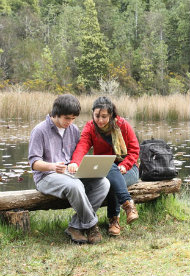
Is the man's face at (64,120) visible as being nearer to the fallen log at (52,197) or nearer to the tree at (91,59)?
the fallen log at (52,197)

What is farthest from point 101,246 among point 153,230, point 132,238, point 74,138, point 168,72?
point 168,72

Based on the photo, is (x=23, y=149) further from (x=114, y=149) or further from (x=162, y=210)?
(x=114, y=149)

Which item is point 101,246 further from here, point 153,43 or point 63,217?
point 153,43

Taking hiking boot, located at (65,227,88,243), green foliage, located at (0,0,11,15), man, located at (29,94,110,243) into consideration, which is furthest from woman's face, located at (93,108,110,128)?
green foliage, located at (0,0,11,15)

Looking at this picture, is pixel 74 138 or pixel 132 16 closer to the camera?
pixel 74 138

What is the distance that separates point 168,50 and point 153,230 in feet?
138

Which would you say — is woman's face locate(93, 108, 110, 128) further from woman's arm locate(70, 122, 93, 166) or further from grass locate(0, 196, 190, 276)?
grass locate(0, 196, 190, 276)

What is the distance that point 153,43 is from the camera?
142 ft

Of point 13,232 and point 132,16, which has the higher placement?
point 132,16

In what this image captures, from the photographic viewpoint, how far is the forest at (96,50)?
37562 millimetres

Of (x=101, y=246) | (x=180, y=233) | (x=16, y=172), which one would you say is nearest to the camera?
(x=101, y=246)

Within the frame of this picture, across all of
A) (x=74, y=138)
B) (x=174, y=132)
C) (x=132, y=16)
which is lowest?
(x=174, y=132)

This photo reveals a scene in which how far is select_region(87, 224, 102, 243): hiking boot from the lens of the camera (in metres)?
3.54

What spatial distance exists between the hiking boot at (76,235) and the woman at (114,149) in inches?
10.5
